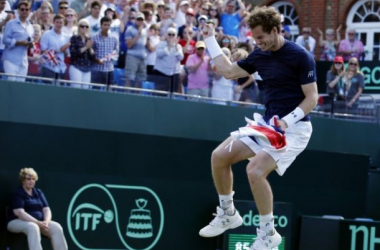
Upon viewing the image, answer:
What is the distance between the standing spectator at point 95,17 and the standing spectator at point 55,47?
124 cm

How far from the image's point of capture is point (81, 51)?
15.5m

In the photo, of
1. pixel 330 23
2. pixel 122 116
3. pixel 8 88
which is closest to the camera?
pixel 8 88

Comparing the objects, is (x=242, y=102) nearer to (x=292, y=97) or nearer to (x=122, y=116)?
(x=122, y=116)

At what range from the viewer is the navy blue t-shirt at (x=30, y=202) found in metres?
14.5

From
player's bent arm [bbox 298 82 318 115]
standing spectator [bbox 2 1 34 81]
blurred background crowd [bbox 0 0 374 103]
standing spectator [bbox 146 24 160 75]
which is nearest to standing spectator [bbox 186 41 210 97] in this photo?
blurred background crowd [bbox 0 0 374 103]

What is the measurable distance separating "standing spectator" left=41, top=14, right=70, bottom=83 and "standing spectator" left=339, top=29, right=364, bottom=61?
8650mm

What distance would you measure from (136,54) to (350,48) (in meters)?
7.57

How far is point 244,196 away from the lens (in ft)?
58.7

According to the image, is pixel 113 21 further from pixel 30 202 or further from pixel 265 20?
pixel 265 20

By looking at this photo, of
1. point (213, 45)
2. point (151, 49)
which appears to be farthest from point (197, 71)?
point (213, 45)

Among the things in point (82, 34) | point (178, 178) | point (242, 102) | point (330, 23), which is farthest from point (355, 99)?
point (330, 23)

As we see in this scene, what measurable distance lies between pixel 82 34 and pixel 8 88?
4.68 feet

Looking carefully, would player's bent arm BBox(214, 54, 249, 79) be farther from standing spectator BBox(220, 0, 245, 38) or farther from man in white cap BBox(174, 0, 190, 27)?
standing spectator BBox(220, 0, 245, 38)

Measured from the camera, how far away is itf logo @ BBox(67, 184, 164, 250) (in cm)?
1592
